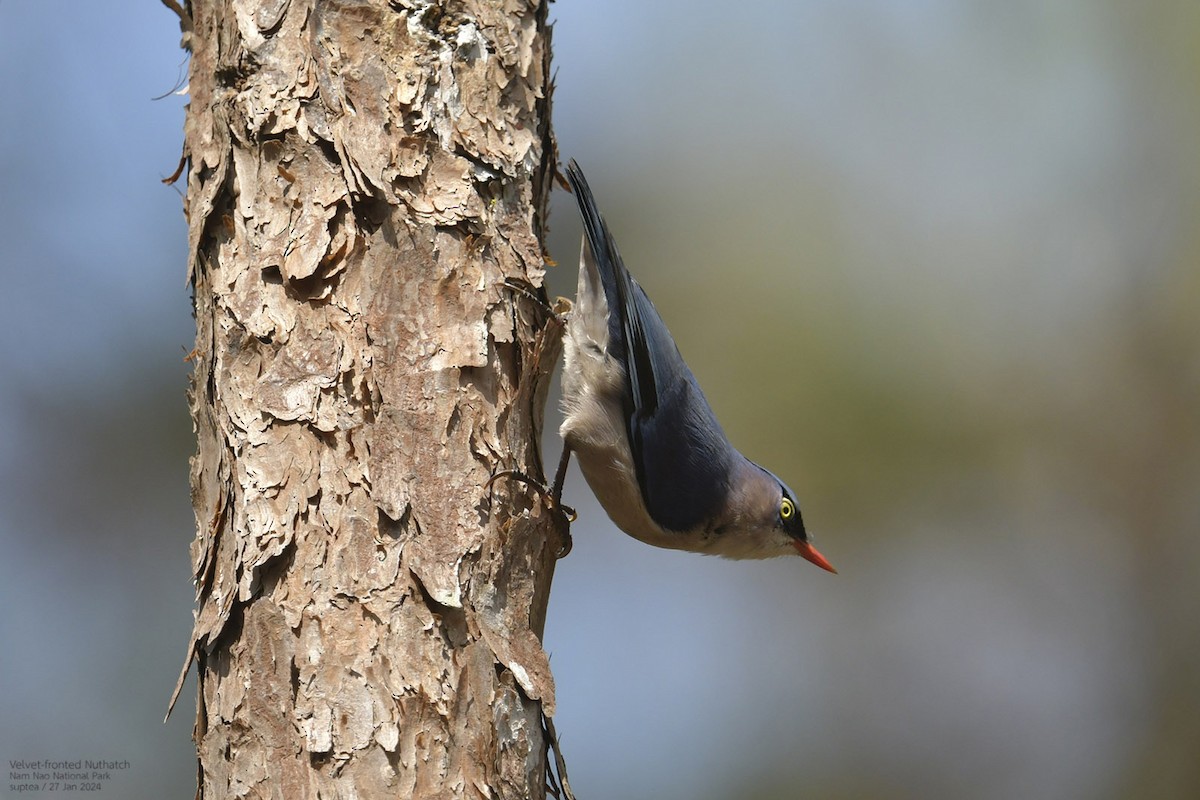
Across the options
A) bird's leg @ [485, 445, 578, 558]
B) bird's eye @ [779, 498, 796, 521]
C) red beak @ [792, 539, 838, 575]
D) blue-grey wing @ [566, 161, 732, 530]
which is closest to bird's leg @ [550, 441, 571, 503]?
bird's leg @ [485, 445, 578, 558]

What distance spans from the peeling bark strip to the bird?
1.95 feet

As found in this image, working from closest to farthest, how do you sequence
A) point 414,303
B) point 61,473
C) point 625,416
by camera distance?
point 414,303, point 625,416, point 61,473

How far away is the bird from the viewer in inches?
132

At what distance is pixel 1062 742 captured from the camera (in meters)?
6.93

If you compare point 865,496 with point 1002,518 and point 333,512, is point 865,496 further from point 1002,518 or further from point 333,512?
point 333,512

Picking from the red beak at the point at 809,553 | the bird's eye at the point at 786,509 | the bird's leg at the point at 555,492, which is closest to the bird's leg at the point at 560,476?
the bird's leg at the point at 555,492

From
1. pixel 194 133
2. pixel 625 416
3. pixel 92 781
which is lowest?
pixel 92 781

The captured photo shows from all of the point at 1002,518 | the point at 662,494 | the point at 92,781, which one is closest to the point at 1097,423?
the point at 1002,518

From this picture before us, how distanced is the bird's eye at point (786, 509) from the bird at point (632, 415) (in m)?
0.33

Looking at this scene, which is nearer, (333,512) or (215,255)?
(333,512)

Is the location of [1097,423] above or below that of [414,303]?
below

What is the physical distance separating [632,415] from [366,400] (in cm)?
125

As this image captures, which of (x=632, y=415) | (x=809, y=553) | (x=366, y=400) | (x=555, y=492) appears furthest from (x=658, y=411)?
(x=366, y=400)

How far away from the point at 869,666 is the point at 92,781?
523 centimetres
